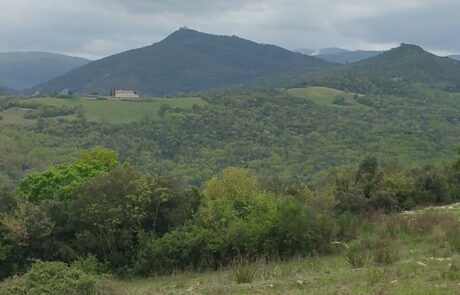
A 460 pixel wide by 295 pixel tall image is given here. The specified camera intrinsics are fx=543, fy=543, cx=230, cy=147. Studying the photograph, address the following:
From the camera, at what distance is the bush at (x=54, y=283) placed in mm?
10820

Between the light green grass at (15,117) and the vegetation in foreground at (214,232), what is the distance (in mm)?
106065

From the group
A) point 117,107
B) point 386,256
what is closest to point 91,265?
point 386,256

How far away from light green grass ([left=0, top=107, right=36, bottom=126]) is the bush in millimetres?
120020

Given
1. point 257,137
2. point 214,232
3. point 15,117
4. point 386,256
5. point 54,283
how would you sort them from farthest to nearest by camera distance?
1. point 15,117
2. point 257,137
3. point 214,232
4. point 386,256
5. point 54,283

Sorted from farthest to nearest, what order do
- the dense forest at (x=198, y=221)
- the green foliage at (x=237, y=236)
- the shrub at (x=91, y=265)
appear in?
1. the shrub at (x=91, y=265)
2. the green foliage at (x=237, y=236)
3. the dense forest at (x=198, y=221)

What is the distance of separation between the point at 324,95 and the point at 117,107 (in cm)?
6521

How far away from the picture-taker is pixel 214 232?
18.8 metres

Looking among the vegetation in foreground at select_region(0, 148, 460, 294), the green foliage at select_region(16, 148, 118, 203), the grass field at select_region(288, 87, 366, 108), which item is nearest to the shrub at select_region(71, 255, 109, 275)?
the vegetation in foreground at select_region(0, 148, 460, 294)

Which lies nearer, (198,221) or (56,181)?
(198,221)

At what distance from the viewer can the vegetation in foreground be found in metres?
13.6

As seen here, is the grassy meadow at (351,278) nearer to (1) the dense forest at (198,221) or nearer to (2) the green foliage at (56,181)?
(1) the dense forest at (198,221)

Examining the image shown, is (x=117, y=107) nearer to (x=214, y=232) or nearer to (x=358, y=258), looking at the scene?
(x=214, y=232)

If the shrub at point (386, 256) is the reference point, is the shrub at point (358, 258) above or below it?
below

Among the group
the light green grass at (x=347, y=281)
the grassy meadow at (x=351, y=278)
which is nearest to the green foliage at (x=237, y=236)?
the grassy meadow at (x=351, y=278)
